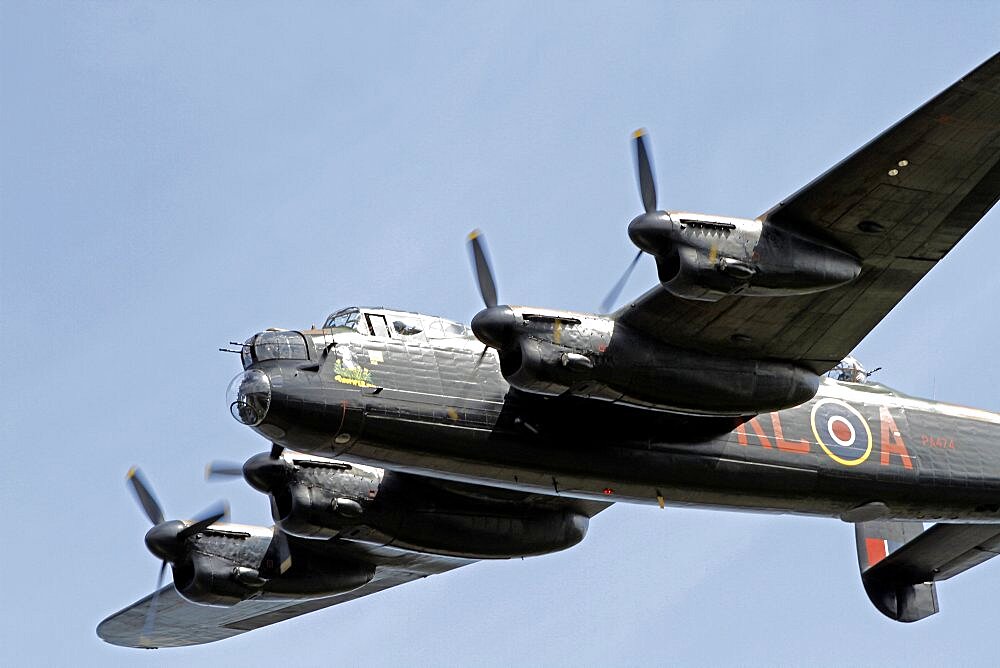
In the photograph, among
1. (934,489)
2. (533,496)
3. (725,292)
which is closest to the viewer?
(725,292)

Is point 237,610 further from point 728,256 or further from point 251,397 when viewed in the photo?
point 728,256

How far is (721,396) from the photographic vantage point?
25.3 m

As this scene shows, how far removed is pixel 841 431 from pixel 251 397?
1066 centimetres

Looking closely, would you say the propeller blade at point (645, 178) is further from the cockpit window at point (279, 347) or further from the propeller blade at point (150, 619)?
the propeller blade at point (150, 619)

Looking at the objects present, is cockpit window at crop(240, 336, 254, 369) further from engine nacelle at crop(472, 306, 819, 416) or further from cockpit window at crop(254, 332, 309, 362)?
engine nacelle at crop(472, 306, 819, 416)

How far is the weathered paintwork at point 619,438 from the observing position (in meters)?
25.0

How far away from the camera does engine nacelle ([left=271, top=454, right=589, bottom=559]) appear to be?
28.4 metres

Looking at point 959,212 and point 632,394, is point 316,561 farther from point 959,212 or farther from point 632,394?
point 959,212

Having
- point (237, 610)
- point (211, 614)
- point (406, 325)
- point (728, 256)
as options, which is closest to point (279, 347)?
point (406, 325)

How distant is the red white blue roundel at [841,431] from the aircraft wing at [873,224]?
157cm

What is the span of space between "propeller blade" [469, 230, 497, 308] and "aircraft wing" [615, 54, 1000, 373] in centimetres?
212

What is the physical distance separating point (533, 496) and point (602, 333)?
20.4ft

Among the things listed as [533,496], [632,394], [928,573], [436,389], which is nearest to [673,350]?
[632,394]

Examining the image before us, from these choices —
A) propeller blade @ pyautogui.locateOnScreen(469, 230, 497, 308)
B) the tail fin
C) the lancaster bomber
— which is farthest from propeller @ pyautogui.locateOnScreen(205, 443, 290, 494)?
the tail fin
